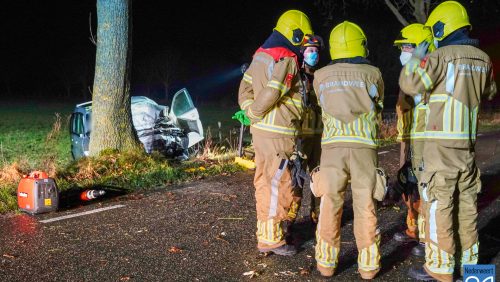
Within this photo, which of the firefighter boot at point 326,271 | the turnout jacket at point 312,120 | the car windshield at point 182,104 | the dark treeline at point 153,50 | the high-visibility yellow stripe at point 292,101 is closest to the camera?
the firefighter boot at point 326,271

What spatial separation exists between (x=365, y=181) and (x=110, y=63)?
5920 millimetres

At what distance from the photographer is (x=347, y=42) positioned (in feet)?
13.9

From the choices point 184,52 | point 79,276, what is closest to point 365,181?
point 79,276

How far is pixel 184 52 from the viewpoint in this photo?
176 ft

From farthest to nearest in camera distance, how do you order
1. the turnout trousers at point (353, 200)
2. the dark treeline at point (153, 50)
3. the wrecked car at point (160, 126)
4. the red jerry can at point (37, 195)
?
the dark treeline at point (153, 50) < the wrecked car at point (160, 126) < the red jerry can at point (37, 195) < the turnout trousers at point (353, 200)

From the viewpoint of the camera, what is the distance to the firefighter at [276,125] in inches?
182

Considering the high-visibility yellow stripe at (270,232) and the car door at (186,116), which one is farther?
the car door at (186,116)

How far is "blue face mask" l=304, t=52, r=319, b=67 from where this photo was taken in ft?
16.4

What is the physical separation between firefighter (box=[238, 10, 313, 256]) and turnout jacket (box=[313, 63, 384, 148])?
479mm

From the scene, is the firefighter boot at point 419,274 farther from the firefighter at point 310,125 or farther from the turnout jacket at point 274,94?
the turnout jacket at point 274,94

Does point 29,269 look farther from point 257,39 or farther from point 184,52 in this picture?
point 184,52

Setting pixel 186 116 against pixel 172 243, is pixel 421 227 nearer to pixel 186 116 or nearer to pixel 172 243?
pixel 172 243

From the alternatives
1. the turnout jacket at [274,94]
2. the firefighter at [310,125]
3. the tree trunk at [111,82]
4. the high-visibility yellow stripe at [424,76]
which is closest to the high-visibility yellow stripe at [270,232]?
the firefighter at [310,125]

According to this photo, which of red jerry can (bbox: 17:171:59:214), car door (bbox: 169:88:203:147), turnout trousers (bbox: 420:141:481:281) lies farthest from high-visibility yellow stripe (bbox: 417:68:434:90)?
car door (bbox: 169:88:203:147)
